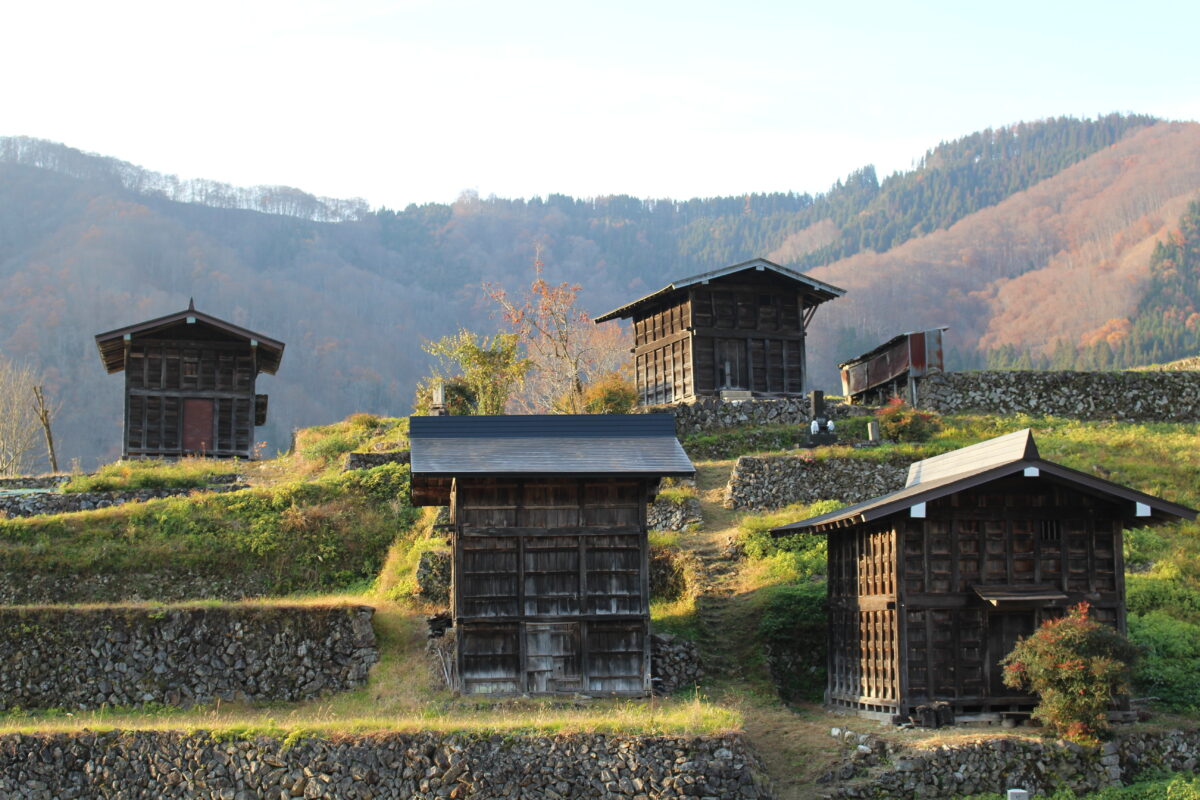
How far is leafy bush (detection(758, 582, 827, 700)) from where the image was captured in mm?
27844

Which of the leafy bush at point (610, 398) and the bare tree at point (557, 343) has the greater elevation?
the bare tree at point (557, 343)

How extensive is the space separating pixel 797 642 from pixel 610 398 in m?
17.5

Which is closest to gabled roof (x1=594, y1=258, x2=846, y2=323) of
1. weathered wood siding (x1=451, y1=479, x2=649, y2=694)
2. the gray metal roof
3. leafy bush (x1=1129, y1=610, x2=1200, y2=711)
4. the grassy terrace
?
the grassy terrace

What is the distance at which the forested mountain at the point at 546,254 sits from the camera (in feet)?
399

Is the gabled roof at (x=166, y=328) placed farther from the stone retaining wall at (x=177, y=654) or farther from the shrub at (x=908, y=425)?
the shrub at (x=908, y=425)

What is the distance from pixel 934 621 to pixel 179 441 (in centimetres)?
3011

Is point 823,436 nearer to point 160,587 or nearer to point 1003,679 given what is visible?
point 1003,679

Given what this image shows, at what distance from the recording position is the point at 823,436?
4031 centimetres

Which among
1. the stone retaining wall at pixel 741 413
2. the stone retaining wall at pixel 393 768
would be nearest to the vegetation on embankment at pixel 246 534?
the stone retaining wall at pixel 393 768

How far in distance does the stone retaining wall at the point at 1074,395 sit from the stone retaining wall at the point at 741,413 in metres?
4.35

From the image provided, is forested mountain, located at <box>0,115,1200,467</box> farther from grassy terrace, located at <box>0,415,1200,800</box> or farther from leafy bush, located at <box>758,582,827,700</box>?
leafy bush, located at <box>758,582,827,700</box>

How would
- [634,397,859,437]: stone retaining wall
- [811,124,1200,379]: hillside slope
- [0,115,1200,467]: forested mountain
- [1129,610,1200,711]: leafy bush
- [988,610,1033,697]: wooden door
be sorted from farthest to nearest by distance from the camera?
1. [811,124,1200,379]: hillside slope
2. [0,115,1200,467]: forested mountain
3. [634,397,859,437]: stone retaining wall
4. [1129,610,1200,711]: leafy bush
5. [988,610,1033,697]: wooden door

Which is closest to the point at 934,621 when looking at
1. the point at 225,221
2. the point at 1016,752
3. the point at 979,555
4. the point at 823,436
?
the point at 979,555

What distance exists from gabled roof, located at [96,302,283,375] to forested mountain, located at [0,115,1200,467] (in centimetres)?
5900
